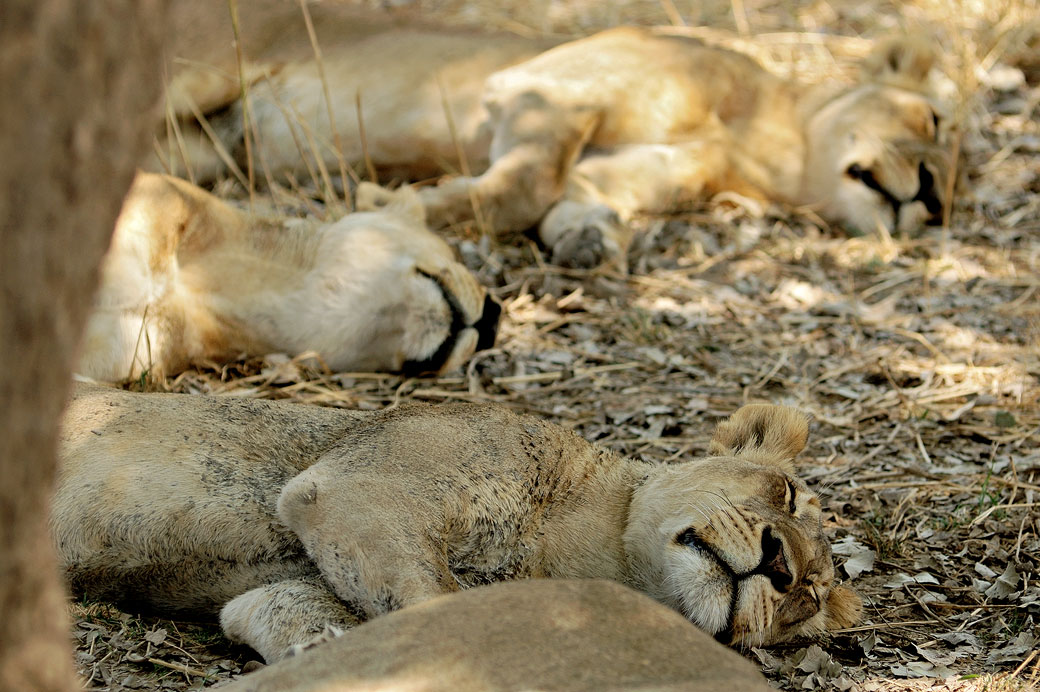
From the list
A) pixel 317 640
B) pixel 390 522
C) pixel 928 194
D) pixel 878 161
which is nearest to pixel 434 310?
pixel 390 522

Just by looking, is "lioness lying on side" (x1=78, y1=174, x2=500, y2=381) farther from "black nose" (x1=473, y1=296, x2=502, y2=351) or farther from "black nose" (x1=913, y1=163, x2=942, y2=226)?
"black nose" (x1=913, y1=163, x2=942, y2=226)

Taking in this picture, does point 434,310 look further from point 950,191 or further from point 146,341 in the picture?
point 950,191

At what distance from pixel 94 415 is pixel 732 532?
6.36 feet

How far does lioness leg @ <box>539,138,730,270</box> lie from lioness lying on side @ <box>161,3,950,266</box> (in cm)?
1

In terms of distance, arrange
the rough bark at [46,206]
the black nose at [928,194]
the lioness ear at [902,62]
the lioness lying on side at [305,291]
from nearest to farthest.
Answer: the rough bark at [46,206], the lioness lying on side at [305,291], the black nose at [928,194], the lioness ear at [902,62]

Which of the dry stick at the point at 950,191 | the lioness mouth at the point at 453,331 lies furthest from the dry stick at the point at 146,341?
the dry stick at the point at 950,191

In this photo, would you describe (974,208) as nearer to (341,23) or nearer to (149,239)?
(341,23)

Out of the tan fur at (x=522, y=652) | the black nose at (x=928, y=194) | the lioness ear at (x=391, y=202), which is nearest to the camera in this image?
the tan fur at (x=522, y=652)

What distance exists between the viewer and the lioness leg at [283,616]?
2932mm

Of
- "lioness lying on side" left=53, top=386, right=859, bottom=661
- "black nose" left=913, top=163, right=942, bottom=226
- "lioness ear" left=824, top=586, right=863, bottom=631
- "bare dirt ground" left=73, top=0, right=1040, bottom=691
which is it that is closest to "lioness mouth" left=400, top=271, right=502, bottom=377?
"bare dirt ground" left=73, top=0, right=1040, bottom=691

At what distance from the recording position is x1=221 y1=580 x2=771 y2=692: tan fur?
2.13 meters

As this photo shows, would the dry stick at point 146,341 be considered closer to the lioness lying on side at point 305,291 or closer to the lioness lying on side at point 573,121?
the lioness lying on side at point 305,291

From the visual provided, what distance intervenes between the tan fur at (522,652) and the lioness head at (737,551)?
2.24 ft

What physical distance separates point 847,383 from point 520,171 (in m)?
2.34
